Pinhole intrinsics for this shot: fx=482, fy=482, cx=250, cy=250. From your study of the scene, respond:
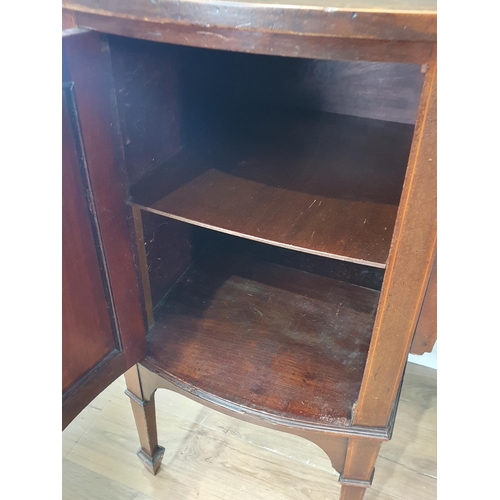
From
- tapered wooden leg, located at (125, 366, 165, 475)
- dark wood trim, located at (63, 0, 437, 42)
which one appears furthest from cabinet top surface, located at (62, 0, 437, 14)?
tapered wooden leg, located at (125, 366, 165, 475)

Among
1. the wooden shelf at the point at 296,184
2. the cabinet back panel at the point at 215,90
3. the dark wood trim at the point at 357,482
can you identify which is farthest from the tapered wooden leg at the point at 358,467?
the cabinet back panel at the point at 215,90

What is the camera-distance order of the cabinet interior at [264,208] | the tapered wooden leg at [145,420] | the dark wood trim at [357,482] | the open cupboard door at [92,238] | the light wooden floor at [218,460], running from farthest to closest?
the light wooden floor at [218,460] < the tapered wooden leg at [145,420] < the dark wood trim at [357,482] < the cabinet interior at [264,208] < the open cupboard door at [92,238]

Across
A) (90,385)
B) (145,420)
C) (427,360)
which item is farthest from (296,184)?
(427,360)

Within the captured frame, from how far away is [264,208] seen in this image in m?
Answer: 0.61

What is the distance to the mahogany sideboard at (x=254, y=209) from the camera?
16.2 inches

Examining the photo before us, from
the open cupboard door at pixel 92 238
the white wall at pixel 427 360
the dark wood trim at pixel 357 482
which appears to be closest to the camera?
the open cupboard door at pixel 92 238

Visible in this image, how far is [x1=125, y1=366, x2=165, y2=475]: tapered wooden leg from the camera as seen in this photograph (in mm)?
839

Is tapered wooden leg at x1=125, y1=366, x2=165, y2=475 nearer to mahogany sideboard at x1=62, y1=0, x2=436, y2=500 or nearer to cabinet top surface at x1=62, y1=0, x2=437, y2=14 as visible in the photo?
mahogany sideboard at x1=62, y1=0, x2=436, y2=500

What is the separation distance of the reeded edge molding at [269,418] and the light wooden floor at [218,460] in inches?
14.7

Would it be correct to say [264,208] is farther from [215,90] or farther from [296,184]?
[215,90]

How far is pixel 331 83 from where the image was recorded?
Result: 865mm

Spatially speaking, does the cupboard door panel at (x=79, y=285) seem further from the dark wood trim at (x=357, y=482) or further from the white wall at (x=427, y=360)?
the white wall at (x=427, y=360)

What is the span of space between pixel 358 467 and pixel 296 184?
1.41 ft
